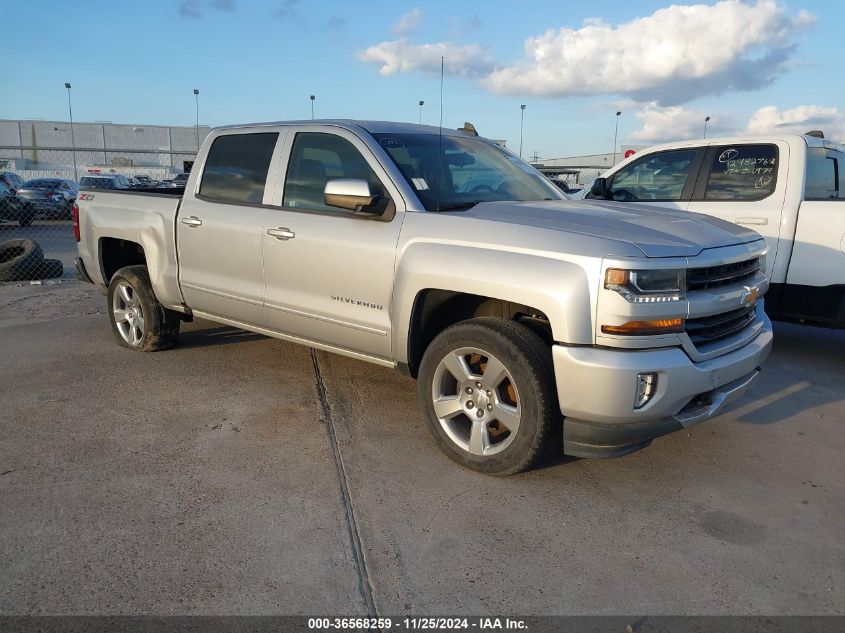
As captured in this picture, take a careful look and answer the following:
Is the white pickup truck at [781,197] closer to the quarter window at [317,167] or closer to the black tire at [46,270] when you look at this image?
the quarter window at [317,167]

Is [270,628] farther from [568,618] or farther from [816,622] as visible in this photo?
[816,622]

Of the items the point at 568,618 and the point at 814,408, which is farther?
the point at 814,408

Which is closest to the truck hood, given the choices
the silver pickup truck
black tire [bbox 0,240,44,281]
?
the silver pickup truck

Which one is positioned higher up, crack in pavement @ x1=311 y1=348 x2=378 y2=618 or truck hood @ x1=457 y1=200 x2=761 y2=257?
truck hood @ x1=457 y1=200 x2=761 y2=257

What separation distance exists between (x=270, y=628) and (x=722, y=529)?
6.96 feet

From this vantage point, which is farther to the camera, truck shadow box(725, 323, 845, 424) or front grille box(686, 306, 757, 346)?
truck shadow box(725, 323, 845, 424)

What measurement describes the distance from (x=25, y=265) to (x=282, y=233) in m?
6.76

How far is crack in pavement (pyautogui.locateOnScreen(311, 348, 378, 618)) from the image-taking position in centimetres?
261

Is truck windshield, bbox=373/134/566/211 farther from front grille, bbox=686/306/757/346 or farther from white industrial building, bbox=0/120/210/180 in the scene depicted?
white industrial building, bbox=0/120/210/180

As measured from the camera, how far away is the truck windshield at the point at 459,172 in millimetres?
4082

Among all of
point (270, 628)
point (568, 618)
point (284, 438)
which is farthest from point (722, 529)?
point (284, 438)

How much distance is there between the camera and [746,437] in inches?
167

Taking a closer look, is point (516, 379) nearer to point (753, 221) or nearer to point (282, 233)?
point (282, 233)

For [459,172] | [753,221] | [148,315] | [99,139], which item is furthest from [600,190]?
[99,139]
